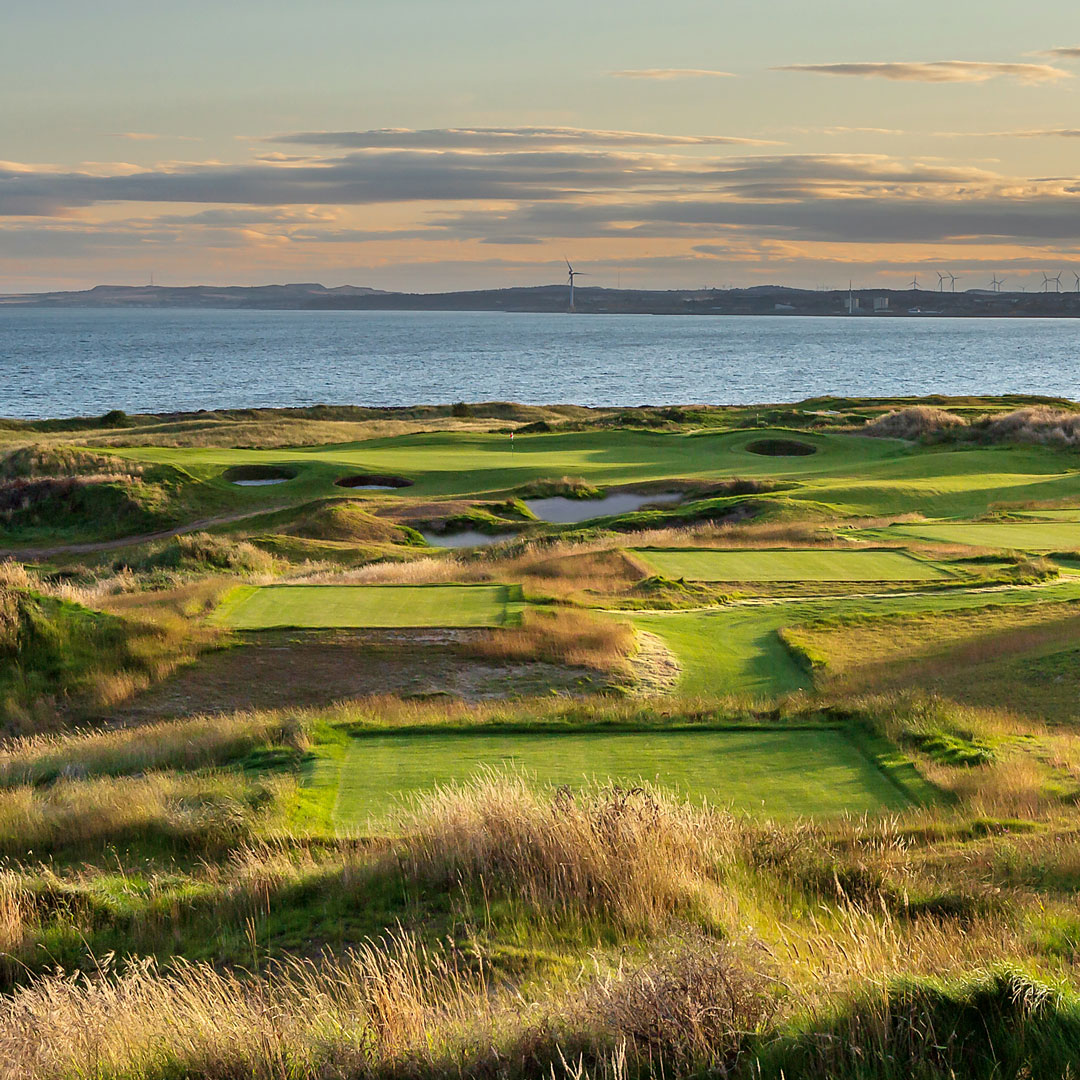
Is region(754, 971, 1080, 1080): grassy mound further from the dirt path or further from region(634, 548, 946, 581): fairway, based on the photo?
the dirt path

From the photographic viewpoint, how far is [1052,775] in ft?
34.4

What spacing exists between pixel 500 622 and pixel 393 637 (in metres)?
1.67

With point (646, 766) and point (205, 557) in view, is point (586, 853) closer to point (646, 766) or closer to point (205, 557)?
point (646, 766)

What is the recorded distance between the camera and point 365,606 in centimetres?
1859

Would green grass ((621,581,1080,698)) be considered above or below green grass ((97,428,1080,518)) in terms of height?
above

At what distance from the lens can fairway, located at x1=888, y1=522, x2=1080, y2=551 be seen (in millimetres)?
24844

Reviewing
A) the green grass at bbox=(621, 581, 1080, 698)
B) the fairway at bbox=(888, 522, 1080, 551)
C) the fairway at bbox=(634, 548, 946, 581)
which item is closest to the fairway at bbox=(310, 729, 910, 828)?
the green grass at bbox=(621, 581, 1080, 698)

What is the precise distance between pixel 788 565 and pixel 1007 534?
705 centimetres

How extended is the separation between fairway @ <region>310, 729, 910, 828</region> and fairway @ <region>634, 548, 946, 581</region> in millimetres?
10197

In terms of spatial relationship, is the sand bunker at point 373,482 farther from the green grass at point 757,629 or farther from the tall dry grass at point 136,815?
the tall dry grass at point 136,815

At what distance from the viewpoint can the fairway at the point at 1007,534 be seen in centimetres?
2484

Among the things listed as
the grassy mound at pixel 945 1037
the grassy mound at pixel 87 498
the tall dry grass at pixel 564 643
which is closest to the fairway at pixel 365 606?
the tall dry grass at pixel 564 643

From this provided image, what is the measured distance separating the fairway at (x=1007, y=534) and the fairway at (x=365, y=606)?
11188 mm

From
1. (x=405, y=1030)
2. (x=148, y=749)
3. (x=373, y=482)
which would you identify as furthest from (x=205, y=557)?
(x=405, y=1030)
